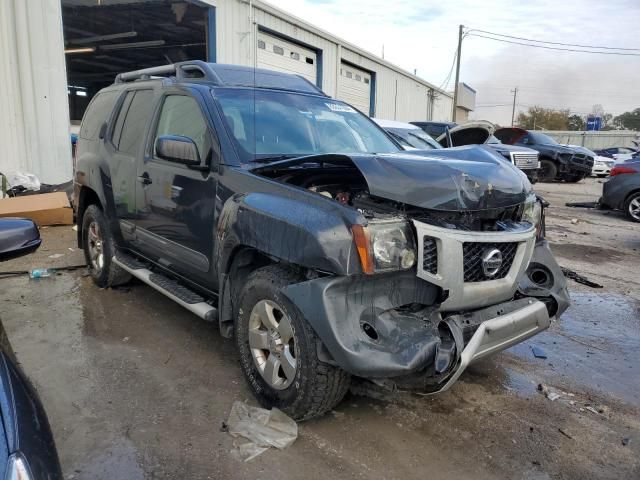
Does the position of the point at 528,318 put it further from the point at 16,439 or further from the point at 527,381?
the point at 16,439

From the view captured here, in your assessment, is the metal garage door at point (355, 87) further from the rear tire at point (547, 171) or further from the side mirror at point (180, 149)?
the side mirror at point (180, 149)

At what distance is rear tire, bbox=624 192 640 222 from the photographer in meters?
10.7

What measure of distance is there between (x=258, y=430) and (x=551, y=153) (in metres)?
17.6

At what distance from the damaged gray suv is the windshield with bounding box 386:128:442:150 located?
4.83 metres

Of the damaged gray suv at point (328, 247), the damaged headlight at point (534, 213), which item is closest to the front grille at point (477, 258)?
the damaged gray suv at point (328, 247)

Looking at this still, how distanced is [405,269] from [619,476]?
150 centimetres

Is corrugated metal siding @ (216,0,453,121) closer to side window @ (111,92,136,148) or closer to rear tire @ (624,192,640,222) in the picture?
side window @ (111,92,136,148)

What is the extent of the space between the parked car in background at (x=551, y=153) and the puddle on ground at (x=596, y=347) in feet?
44.0

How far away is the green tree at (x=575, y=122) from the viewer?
72.0 meters

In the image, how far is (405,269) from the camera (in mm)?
2660

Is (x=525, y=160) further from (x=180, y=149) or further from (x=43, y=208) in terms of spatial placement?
(x=180, y=149)

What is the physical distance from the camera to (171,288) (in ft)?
13.0

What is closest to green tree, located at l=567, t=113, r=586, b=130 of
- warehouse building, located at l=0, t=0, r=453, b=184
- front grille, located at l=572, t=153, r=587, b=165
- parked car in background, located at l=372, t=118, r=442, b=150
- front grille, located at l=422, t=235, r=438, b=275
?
warehouse building, located at l=0, t=0, r=453, b=184

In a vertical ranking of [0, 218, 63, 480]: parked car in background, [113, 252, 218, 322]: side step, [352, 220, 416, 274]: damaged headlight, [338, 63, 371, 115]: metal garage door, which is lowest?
[113, 252, 218, 322]: side step
